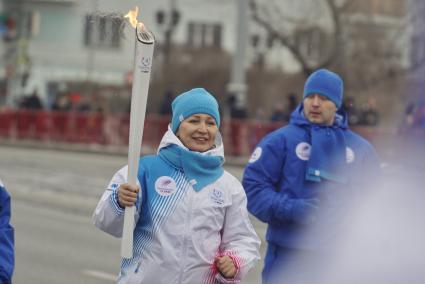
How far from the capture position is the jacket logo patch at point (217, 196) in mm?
4219

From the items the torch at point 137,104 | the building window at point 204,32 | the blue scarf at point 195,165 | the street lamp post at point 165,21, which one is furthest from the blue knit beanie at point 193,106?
the building window at point 204,32

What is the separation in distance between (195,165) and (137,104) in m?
0.44

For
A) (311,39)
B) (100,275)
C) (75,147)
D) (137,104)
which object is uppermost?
(137,104)

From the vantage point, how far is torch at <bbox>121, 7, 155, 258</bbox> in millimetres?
3861

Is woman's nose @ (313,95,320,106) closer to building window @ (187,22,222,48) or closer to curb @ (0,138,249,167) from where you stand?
curb @ (0,138,249,167)

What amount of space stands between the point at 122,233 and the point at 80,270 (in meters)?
5.73

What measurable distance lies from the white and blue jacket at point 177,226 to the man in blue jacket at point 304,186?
1.22m

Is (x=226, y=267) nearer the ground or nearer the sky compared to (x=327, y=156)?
nearer the ground

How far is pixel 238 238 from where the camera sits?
14.1 ft

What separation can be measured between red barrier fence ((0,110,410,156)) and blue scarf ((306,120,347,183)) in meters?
17.0

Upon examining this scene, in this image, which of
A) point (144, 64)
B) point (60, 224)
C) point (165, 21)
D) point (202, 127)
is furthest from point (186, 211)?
point (165, 21)

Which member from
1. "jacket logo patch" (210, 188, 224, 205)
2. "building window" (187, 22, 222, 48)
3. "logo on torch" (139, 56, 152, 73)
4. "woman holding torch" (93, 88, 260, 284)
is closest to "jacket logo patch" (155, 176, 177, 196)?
"woman holding torch" (93, 88, 260, 284)

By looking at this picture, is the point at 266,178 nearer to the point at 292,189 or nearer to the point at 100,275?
the point at 292,189

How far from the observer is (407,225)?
5.71 metres
